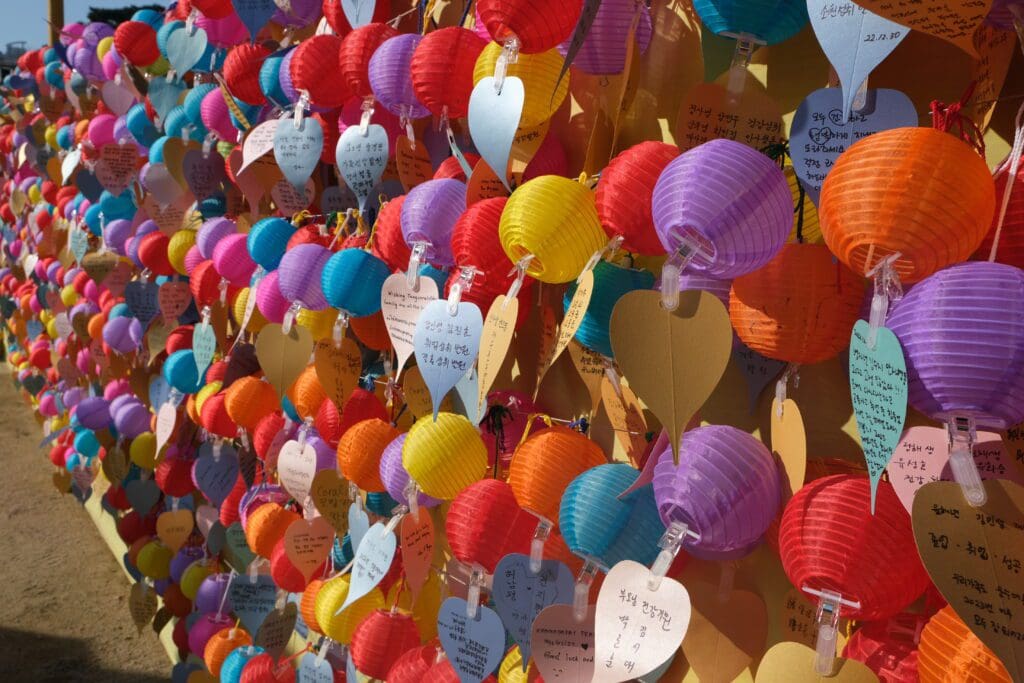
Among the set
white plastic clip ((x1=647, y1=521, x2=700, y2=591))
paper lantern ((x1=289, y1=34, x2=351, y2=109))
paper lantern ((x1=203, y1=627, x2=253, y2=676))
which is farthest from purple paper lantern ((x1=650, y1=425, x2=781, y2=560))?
paper lantern ((x1=203, y1=627, x2=253, y2=676))

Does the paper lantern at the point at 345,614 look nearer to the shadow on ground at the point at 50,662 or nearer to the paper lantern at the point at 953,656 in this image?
the paper lantern at the point at 953,656

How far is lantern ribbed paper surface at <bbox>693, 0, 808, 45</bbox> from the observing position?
0.52m

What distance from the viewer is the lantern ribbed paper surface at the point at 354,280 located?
35.8 inches

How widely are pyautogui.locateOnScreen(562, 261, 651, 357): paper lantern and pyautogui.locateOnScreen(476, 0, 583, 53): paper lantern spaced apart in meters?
0.19

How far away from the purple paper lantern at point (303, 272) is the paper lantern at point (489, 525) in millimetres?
385

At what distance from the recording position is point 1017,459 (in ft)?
1.51

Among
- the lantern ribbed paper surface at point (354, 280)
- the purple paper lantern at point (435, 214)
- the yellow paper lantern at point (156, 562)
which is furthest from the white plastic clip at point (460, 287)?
the yellow paper lantern at point (156, 562)

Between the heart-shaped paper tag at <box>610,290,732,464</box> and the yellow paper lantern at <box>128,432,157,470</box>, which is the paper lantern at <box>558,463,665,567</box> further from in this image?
the yellow paper lantern at <box>128,432,157,470</box>

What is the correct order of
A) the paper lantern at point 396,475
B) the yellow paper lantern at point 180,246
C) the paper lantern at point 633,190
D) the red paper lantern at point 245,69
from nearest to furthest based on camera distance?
1. the paper lantern at point 633,190
2. the paper lantern at point 396,475
3. the red paper lantern at point 245,69
4. the yellow paper lantern at point 180,246

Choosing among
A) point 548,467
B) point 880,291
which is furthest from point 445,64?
point 880,291

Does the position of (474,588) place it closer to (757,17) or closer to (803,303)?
(803,303)

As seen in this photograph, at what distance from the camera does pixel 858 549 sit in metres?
0.45

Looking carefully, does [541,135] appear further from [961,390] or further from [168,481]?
[168,481]

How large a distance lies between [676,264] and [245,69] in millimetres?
934
